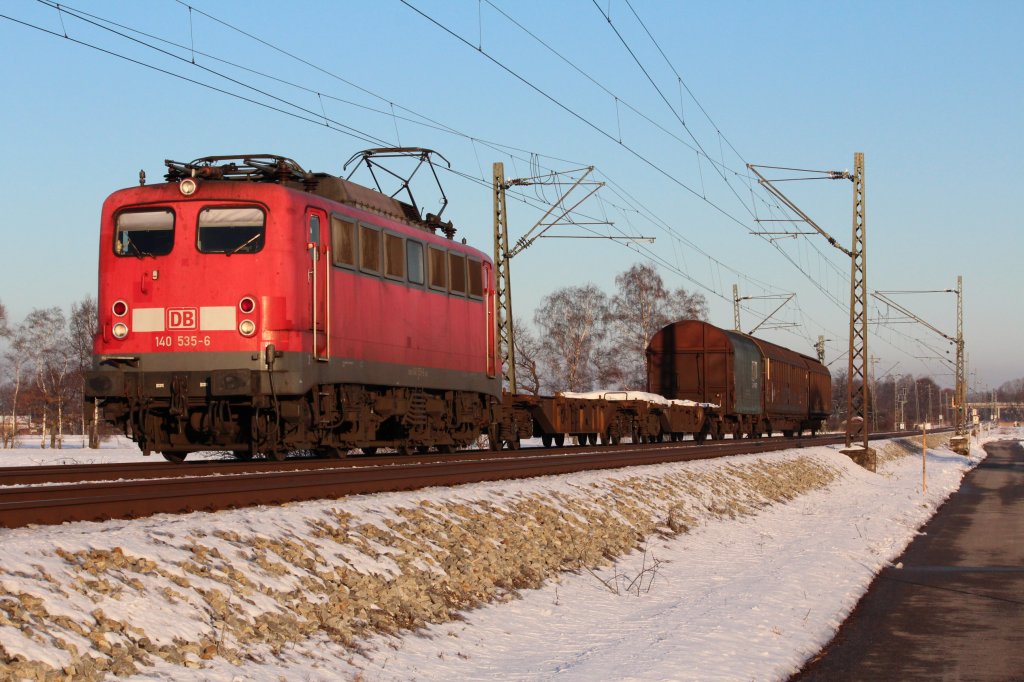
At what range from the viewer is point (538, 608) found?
1067 cm

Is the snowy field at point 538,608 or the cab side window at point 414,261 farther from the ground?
the cab side window at point 414,261

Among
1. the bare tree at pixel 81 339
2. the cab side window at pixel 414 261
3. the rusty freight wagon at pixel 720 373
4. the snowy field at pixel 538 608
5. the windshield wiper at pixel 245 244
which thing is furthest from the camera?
the bare tree at pixel 81 339

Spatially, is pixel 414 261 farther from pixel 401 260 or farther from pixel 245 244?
pixel 245 244

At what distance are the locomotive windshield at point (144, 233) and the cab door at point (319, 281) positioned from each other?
6.68ft

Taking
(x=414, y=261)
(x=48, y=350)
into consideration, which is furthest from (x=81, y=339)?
(x=414, y=261)

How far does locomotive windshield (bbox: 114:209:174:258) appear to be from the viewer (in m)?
17.4

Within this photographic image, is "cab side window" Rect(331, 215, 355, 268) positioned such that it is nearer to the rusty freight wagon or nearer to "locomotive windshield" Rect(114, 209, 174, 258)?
"locomotive windshield" Rect(114, 209, 174, 258)

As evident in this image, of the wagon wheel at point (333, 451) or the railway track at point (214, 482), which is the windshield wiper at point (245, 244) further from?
the wagon wheel at point (333, 451)

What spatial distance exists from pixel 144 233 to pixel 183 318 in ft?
5.33

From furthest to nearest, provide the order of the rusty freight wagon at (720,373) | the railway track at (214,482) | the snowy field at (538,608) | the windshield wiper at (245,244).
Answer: the rusty freight wagon at (720,373) → the windshield wiper at (245,244) → the railway track at (214,482) → the snowy field at (538,608)

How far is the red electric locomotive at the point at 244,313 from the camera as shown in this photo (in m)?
16.8

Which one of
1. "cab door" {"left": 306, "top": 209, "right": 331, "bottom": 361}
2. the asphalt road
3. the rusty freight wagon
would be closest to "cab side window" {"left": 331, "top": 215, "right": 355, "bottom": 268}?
"cab door" {"left": 306, "top": 209, "right": 331, "bottom": 361}

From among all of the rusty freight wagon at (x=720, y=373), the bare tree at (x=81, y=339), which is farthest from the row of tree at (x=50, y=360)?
the rusty freight wagon at (x=720, y=373)

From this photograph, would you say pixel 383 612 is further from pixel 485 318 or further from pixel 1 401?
pixel 1 401
